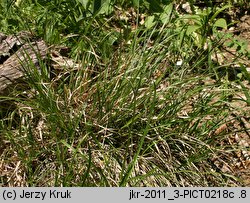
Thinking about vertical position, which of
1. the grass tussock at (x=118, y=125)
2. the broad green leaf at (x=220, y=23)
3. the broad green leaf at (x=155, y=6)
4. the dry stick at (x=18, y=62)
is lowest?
the grass tussock at (x=118, y=125)

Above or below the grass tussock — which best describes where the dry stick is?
above

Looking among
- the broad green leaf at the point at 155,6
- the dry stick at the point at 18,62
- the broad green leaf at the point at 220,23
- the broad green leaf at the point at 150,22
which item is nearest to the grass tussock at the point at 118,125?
the dry stick at the point at 18,62

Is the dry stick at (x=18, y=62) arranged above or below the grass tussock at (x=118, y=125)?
above

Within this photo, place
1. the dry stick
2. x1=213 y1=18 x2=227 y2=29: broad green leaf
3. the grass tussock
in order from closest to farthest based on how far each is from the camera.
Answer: the grass tussock, the dry stick, x1=213 y1=18 x2=227 y2=29: broad green leaf

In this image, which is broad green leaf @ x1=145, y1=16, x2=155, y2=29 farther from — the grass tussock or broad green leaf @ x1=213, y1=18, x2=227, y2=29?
broad green leaf @ x1=213, y1=18, x2=227, y2=29

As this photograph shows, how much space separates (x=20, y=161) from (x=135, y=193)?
0.66 meters

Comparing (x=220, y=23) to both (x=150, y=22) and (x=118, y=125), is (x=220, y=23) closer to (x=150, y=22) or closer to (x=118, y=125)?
(x=150, y=22)

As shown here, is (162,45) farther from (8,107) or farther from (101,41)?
(8,107)

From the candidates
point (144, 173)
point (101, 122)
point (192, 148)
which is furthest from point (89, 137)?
point (192, 148)

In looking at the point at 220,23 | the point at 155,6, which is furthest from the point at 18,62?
the point at 220,23

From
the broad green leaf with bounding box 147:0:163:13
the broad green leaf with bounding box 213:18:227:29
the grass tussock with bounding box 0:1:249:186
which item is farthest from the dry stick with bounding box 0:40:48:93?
the broad green leaf with bounding box 213:18:227:29

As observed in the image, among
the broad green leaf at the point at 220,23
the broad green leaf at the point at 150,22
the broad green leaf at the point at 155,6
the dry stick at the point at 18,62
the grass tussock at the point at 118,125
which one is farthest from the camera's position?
the broad green leaf at the point at 220,23

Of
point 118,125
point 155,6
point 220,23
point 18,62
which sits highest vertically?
point 155,6

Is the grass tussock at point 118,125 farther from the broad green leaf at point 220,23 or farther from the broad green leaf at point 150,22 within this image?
the broad green leaf at point 220,23
